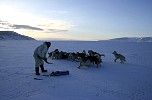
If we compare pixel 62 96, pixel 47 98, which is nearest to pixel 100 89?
pixel 62 96

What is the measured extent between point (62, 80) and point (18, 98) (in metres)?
2.35

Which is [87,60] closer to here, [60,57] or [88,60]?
[88,60]

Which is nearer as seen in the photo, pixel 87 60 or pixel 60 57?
pixel 87 60

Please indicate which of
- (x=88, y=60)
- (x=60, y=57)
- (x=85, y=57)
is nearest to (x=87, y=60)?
(x=88, y=60)

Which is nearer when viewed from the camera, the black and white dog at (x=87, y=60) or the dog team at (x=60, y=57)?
the dog team at (x=60, y=57)

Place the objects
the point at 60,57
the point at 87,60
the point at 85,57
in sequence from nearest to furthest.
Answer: the point at 85,57
the point at 87,60
the point at 60,57

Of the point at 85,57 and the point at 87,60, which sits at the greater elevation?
the point at 85,57

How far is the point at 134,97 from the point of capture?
625 cm


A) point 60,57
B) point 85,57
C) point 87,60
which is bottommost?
point 60,57

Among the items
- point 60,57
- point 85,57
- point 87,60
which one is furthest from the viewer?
point 60,57

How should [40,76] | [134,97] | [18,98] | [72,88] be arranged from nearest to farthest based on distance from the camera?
[18,98]
[134,97]
[72,88]
[40,76]

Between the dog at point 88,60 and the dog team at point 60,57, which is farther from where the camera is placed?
the dog at point 88,60

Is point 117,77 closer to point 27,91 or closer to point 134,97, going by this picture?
point 134,97

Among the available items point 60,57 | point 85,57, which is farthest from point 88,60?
point 60,57
